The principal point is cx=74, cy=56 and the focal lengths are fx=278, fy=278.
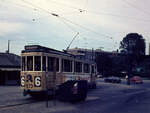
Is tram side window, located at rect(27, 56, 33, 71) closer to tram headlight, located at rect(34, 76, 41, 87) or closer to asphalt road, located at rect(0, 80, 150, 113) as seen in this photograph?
tram headlight, located at rect(34, 76, 41, 87)

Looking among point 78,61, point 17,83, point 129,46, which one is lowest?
point 17,83

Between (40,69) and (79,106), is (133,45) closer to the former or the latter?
(40,69)

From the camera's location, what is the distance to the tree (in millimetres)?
85250

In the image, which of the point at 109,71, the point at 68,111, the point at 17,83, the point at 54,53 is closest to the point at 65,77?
the point at 54,53

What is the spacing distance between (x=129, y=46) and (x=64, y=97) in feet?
239

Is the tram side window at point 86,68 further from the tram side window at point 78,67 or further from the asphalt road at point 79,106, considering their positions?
the asphalt road at point 79,106

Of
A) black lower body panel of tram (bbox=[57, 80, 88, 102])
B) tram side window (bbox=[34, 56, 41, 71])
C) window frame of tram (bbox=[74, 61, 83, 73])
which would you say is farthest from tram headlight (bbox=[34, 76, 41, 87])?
window frame of tram (bbox=[74, 61, 83, 73])

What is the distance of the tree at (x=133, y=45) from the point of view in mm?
85250

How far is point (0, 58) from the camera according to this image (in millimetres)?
41906

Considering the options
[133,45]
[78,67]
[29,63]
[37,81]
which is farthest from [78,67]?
[133,45]

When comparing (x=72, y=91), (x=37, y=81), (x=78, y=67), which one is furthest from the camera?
(x=78, y=67)

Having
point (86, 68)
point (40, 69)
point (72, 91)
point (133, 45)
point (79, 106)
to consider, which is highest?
point (133, 45)

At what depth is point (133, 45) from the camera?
285 feet

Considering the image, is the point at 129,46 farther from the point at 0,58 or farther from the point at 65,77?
the point at 65,77
